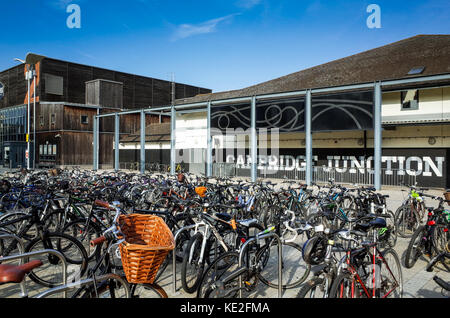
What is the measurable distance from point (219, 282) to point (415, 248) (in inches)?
147

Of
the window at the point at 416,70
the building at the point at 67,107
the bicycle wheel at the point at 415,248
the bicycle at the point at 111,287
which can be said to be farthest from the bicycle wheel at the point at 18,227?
the building at the point at 67,107

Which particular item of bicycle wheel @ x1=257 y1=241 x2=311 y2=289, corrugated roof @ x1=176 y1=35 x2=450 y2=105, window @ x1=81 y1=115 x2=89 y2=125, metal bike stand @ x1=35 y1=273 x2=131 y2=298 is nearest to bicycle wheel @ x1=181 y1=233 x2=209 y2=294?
bicycle wheel @ x1=257 y1=241 x2=311 y2=289

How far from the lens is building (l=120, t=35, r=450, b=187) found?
16.5 metres

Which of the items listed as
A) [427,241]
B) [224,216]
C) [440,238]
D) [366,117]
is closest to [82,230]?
[224,216]

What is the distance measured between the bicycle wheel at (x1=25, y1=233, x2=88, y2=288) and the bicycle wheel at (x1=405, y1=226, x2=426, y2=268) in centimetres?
476

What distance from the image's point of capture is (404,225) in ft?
22.3

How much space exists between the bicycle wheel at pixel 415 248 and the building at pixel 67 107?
95.5 ft

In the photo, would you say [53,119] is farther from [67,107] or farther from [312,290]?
[312,290]

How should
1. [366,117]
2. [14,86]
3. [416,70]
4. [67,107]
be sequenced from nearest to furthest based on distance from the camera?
[366,117], [416,70], [67,107], [14,86]

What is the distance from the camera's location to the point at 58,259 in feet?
13.8

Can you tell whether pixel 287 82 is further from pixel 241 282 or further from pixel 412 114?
pixel 241 282

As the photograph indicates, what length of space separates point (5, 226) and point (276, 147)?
64.5 feet

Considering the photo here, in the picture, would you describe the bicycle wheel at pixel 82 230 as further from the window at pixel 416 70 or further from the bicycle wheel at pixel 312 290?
the window at pixel 416 70
